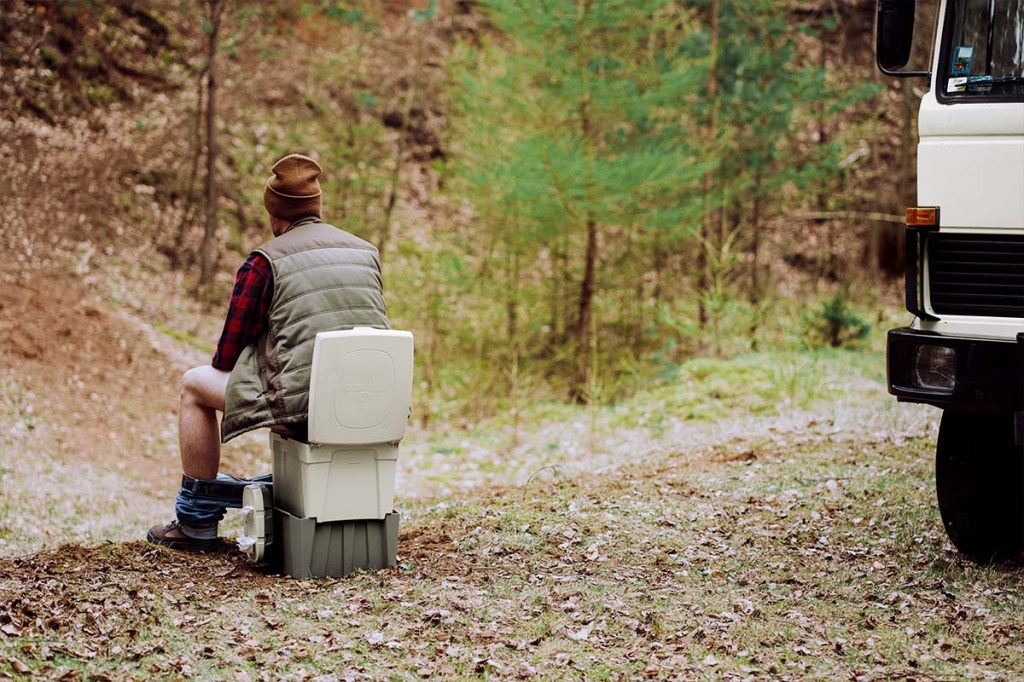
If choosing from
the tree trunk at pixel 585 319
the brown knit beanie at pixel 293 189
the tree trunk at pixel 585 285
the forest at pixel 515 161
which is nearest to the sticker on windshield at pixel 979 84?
the brown knit beanie at pixel 293 189

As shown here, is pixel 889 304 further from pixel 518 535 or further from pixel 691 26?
pixel 518 535

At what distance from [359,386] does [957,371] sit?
2.51 meters

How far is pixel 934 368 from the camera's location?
4672 millimetres

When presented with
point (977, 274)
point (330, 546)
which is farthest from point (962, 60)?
point (330, 546)

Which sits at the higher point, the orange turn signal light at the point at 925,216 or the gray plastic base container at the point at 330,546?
the orange turn signal light at the point at 925,216

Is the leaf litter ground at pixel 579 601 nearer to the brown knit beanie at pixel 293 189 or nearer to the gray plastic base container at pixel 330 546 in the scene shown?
the gray plastic base container at pixel 330 546

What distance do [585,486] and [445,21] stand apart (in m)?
14.9

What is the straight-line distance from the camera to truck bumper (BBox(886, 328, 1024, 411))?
447 cm

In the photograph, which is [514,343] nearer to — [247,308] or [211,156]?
[211,156]

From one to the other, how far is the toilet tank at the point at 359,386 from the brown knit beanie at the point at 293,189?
0.74 m

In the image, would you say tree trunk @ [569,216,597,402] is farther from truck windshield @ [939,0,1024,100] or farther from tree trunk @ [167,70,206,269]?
truck windshield @ [939,0,1024,100]

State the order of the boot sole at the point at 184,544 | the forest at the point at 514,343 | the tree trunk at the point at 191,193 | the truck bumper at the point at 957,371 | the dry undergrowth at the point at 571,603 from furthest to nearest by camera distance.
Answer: the tree trunk at the point at 191,193 < the boot sole at the point at 184,544 < the truck bumper at the point at 957,371 < the forest at the point at 514,343 < the dry undergrowth at the point at 571,603

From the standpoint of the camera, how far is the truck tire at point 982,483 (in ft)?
17.1

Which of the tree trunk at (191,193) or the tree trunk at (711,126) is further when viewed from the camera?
the tree trunk at (191,193)
